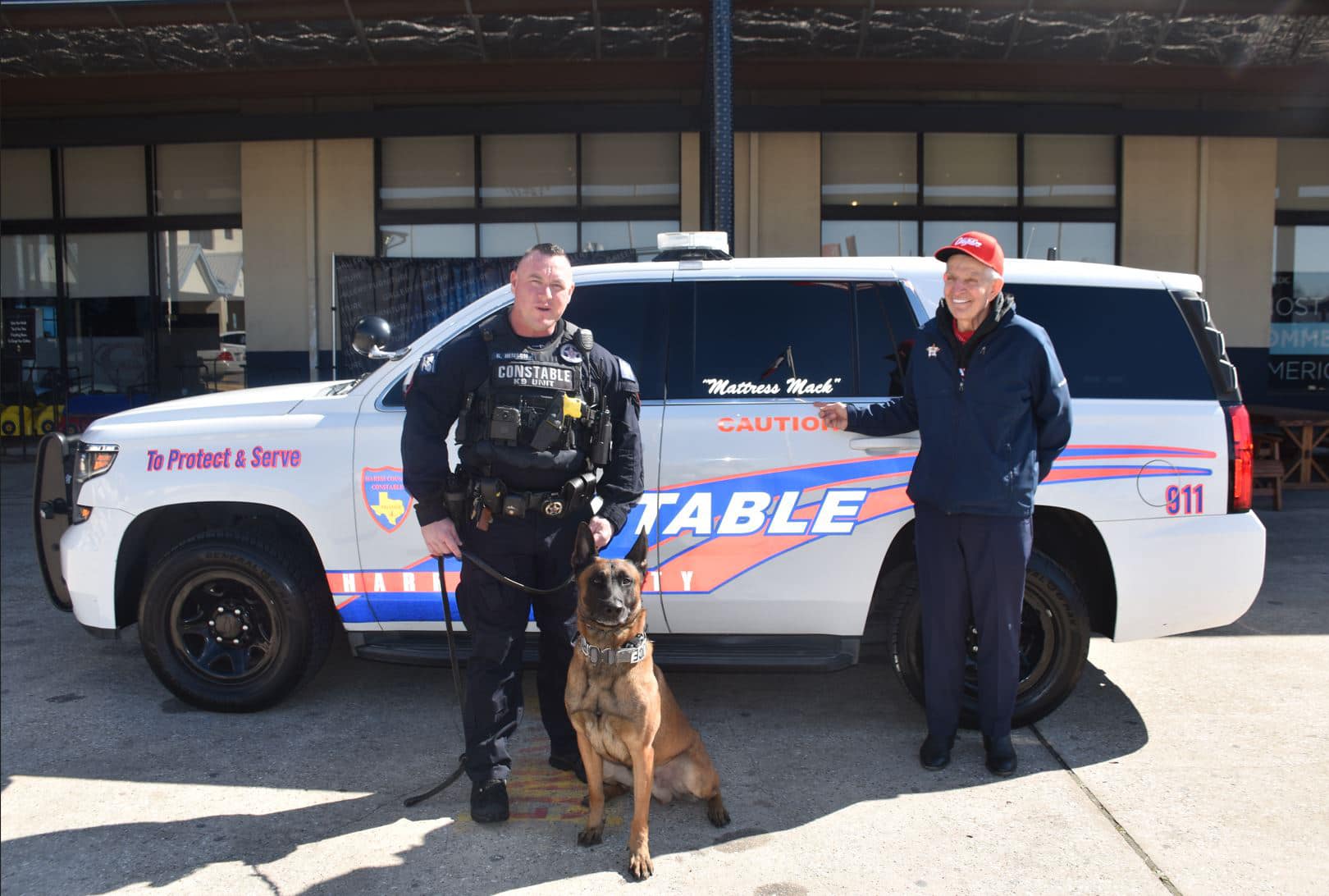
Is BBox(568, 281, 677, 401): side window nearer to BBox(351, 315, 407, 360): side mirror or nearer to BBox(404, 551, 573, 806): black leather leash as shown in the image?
BBox(351, 315, 407, 360): side mirror

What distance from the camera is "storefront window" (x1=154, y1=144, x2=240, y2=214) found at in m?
12.8

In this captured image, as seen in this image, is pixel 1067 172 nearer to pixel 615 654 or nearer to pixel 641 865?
pixel 615 654

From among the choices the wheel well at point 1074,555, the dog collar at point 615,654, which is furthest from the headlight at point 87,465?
the wheel well at point 1074,555

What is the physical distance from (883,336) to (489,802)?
2315 mm

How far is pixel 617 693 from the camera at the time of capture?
325cm

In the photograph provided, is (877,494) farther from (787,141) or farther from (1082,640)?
(787,141)

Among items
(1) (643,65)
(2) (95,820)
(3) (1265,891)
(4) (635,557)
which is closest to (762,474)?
(4) (635,557)

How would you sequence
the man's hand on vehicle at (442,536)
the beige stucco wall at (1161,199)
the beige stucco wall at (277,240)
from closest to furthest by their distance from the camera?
the man's hand on vehicle at (442,536), the beige stucco wall at (1161,199), the beige stucco wall at (277,240)

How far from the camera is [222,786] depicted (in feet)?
12.6

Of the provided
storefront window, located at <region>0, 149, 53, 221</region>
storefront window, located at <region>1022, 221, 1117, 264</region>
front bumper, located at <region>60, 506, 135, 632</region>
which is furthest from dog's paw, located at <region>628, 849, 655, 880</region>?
storefront window, located at <region>0, 149, 53, 221</region>

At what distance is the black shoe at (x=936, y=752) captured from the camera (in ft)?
13.1

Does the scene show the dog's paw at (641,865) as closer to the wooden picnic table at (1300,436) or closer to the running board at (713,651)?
the running board at (713,651)

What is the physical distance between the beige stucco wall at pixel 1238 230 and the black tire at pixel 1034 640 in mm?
9224

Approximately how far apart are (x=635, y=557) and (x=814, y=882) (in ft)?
3.62
